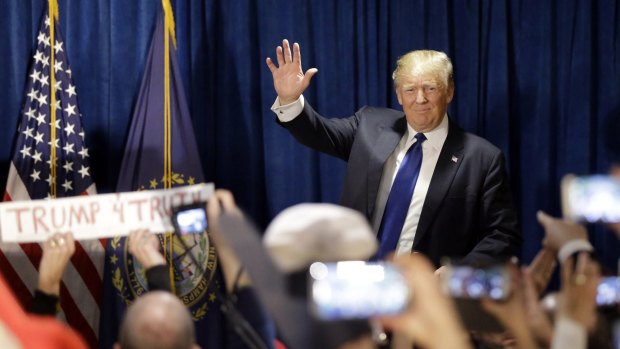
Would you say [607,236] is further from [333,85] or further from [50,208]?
[50,208]

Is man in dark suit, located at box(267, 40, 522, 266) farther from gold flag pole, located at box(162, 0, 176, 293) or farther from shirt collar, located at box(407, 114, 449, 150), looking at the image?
gold flag pole, located at box(162, 0, 176, 293)

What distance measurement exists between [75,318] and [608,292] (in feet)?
9.14

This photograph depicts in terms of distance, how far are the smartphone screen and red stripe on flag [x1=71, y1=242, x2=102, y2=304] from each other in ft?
8.49

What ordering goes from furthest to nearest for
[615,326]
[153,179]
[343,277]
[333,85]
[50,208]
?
[333,85] → [153,179] → [50,208] → [615,326] → [343,277]

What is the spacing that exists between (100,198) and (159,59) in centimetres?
149

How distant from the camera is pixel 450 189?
12.5 ft

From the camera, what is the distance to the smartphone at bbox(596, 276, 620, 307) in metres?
2.09

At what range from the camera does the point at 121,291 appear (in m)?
4.18

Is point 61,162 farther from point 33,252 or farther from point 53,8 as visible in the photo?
point 53,8

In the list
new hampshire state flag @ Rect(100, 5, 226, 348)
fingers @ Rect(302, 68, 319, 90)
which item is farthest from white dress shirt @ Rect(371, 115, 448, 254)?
new hampshire state flag @ Rect(100, 5, 226, 348)

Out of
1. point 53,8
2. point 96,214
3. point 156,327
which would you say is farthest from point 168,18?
point 156,327

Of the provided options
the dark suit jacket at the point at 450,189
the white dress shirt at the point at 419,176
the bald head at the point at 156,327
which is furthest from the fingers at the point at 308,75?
the bald head at the point at 156,327

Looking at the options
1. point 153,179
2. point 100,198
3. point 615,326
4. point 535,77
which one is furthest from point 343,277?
point 535,77

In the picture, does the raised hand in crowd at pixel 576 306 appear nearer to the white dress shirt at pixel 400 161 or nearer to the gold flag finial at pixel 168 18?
the white dress shirt at pixel 400 161
